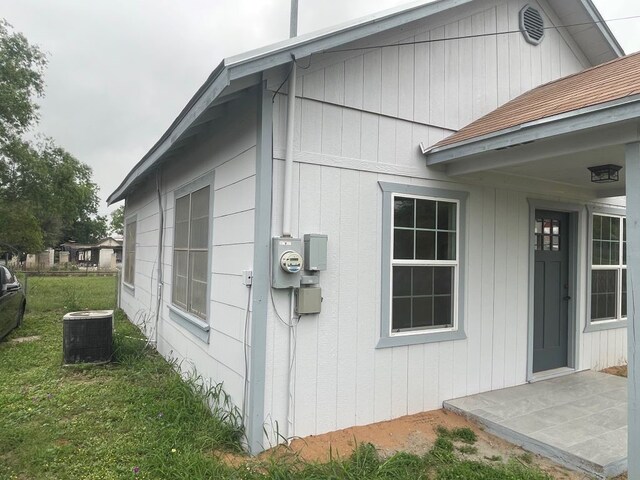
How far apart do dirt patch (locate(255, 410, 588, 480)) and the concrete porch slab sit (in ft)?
0.31

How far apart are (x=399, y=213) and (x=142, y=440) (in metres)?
3.01

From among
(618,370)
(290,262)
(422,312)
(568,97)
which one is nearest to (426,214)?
(422,312)

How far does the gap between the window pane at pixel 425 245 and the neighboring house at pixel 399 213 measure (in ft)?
0.06

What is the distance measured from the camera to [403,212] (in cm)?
415

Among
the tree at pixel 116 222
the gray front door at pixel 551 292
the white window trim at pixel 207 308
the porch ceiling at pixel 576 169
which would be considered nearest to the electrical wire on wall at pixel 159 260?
the white window trim at pixel 207 308

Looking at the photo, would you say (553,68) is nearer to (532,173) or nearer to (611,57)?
(611,57)

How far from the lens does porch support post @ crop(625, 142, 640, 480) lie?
274cm

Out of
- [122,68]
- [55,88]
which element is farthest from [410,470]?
[55,88]

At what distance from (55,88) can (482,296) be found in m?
18.8

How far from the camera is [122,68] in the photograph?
13703 millimetres

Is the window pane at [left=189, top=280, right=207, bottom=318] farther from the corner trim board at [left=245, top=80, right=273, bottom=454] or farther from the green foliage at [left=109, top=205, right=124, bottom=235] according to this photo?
the green foliage at [left=109, top=205, right=124, bottom=235]

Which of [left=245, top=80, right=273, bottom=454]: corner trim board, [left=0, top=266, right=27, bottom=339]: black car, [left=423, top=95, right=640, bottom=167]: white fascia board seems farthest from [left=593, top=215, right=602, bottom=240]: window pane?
[left=0, top=266, right=27, bottom=339]: black car

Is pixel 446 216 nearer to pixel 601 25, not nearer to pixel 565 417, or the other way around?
pixel 565 417

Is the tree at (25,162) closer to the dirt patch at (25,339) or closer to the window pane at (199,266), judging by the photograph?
the dirt patch at (25,339)
